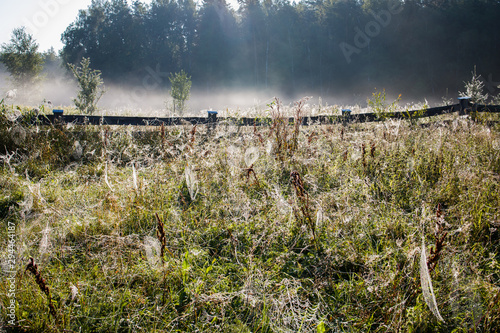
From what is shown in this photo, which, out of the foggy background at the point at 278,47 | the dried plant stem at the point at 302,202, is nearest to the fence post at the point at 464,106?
the dried plant stem at the point at 302,202

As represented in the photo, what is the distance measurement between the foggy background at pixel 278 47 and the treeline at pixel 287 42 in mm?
192

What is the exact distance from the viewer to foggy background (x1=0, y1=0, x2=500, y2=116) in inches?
1702

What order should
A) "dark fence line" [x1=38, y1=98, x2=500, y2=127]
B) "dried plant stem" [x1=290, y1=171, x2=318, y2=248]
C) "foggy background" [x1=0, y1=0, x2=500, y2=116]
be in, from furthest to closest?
1. "foggy background" [x1=0, y1=0, x2=500, y2=116]
2. "dark fence line" [x1=38, y1=98, x2=500, y2=127]
3. "dried plant stem" [x1=290, y1=171, x2=318, y2=248]

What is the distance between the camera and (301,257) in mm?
2096

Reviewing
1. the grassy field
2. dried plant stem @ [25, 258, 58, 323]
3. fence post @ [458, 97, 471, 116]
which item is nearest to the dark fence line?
fence post @ [458, 97, 471, 116]

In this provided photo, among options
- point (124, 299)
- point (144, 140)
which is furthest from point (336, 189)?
point (144, 140)

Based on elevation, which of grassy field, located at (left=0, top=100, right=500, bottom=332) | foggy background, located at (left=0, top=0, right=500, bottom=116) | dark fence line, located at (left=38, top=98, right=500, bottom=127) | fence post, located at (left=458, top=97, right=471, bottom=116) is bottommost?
grassy field, located at (left=0, top=100, right=500, bottom=332)

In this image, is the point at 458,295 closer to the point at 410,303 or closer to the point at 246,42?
the point at 410,303

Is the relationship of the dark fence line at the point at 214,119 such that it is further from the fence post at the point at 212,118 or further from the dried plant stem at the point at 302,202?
the dried plant stem at the point at 302,202

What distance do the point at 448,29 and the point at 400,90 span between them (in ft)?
44.6

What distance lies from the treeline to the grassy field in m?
46.4

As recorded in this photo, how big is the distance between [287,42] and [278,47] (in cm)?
196

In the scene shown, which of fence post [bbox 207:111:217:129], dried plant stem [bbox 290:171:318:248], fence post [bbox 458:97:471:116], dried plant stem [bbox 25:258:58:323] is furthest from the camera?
fence post [bbox 458:97:471:116]

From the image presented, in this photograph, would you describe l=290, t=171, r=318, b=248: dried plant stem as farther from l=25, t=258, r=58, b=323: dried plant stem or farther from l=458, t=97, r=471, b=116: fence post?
l=458, t=97, r=471, b=116: fence post
